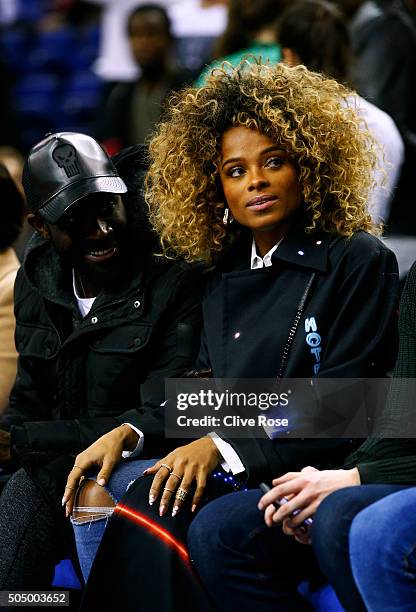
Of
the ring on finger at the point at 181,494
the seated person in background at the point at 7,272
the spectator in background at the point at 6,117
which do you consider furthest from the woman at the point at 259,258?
the spectator in background at the point at 6,117

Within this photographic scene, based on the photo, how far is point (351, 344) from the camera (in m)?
3.08

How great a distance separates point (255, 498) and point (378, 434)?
34cm

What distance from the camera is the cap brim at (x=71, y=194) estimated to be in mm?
3471

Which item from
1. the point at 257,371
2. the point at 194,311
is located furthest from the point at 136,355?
the point at 257,371

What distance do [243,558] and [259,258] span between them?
2.98 ft

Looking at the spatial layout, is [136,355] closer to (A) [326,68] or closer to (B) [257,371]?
(B) [257,371]

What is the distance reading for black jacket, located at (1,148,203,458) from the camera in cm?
347

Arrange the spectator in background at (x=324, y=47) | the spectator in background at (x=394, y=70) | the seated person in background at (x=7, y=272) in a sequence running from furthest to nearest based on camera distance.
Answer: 1. the spectator in background at (x=394, y=70)
2. the spectator in background at (x=324, y=47)
3. the seated person in background at (x=7, y=272)

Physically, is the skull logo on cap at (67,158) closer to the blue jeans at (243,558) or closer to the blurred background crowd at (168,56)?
the blurred background crowd at (168,56)

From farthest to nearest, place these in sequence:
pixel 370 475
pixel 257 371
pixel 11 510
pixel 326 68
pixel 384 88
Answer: pixel 384 88 → pixel 326 68 → pixel 11 510 → pixel 257 371 → pixel 370 475

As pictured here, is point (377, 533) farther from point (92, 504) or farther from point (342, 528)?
point (92, 504)

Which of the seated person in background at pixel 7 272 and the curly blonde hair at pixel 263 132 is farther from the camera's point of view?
the seated person in background at pixel 7 272

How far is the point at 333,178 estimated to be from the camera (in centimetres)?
334

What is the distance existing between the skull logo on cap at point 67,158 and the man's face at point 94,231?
0.09 meters
